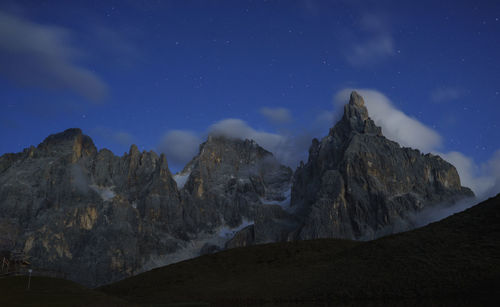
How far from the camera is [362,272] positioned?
59688mm

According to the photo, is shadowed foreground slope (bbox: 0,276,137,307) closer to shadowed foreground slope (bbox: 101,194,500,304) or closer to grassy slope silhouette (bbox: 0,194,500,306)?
grassy slope silhouette (bbox: 0,194,500,306)

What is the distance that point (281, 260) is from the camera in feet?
263

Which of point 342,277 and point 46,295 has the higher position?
point 342,277

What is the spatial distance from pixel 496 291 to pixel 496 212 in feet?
72.7

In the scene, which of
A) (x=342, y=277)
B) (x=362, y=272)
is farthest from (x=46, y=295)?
(x=362, y=272)

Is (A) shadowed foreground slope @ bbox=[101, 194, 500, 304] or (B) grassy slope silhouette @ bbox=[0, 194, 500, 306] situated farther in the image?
(A) shadowed foreground slope @ bbox=[101, 194, 500, 304]

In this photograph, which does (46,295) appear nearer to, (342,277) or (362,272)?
(342,277)

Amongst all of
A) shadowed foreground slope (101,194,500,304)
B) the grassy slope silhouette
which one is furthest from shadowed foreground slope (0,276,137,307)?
shadowed foreground slope (101,194,500,304)

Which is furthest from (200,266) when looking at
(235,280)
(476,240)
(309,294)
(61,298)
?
(476,240)

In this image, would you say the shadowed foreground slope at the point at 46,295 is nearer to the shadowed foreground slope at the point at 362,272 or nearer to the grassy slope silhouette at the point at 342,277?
the grassy slope silhouette at the point at 342,277

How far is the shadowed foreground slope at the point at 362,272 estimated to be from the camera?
168 ft

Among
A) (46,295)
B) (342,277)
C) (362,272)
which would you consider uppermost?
(362,272)

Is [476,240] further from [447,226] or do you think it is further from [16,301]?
[16,301]

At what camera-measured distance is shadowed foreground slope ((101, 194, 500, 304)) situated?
5131 cm
